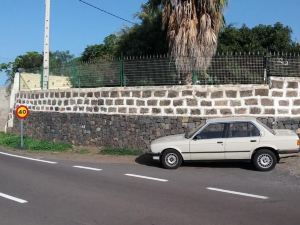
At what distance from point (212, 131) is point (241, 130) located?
2.60 feet

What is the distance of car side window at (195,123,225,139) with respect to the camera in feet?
45.3

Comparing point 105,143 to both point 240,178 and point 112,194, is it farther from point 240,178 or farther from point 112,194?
point 112,194

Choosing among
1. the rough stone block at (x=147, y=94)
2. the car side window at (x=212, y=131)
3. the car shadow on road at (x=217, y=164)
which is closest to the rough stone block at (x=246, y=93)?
the car shadow on road at (x=217, y=164)

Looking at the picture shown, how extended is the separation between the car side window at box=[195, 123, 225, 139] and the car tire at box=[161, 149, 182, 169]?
760 millimetres

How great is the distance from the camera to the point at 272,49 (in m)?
29.7

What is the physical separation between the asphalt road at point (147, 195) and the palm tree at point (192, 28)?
5.17 m

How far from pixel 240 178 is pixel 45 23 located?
16002 mm

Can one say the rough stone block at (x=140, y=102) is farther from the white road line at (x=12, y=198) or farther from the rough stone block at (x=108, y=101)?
the white road line at (x=12, y=198)

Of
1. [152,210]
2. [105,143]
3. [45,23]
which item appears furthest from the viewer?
[45,23]

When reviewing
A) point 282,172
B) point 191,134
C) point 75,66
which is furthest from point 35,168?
point 75,66

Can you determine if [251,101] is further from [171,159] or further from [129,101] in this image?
[129,101]

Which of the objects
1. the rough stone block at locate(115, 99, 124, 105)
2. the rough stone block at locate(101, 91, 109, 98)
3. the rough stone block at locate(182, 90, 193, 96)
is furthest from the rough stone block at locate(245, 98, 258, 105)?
the rough stone block at locate(101, 91, 109, 98)

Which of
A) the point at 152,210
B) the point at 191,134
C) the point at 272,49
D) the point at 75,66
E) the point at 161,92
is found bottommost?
the point at 152,210

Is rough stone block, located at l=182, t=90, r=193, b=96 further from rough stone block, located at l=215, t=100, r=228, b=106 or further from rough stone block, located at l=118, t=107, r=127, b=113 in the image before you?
rough stone block, located at l=118, t=107, r=127, b=113
